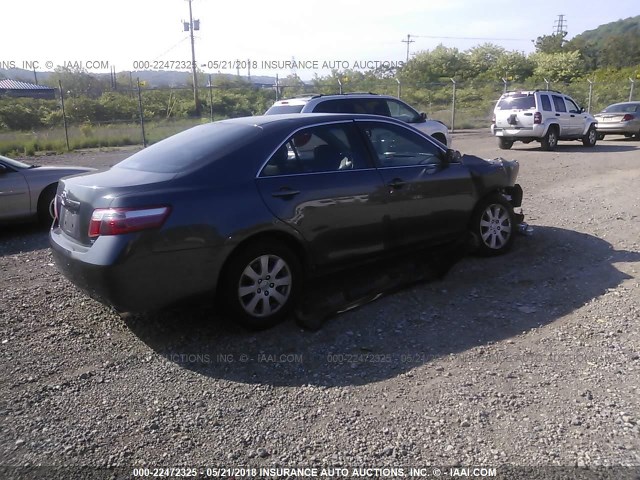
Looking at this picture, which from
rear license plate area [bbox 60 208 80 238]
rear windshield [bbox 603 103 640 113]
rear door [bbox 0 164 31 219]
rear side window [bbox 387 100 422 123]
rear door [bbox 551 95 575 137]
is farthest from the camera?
rear windshield [bbox 603 103 640 113]

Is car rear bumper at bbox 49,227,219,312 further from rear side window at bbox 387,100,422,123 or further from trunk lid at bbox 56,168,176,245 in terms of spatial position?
rear side window at bbox 387,100,422,123

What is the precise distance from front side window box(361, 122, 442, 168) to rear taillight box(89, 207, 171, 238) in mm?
2094

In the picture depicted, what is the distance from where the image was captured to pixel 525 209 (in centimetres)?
864

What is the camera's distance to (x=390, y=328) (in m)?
4.59

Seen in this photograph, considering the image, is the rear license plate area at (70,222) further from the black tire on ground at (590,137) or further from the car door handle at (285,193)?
the black tire on ground at (590,137)

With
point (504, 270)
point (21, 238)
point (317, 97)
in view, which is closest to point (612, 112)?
point (317, 97)

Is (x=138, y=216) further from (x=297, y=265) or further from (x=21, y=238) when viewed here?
(x=21, y=238)

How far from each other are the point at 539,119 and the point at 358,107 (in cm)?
782

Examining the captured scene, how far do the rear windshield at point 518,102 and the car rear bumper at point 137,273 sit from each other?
611 inches

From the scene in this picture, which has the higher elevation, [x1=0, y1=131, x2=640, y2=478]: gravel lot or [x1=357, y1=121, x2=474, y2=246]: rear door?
[x1=357, y1=121, x2=474, y2=246]: rear door

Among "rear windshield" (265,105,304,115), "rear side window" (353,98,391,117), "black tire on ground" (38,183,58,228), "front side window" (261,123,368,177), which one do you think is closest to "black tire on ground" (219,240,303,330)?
"front side window" (261,123,368,177)

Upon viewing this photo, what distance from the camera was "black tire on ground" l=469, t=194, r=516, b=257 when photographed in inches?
240

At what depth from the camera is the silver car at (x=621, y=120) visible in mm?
20906

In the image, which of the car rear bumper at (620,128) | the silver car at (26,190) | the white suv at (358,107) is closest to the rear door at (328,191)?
the silver car at (26,190)
